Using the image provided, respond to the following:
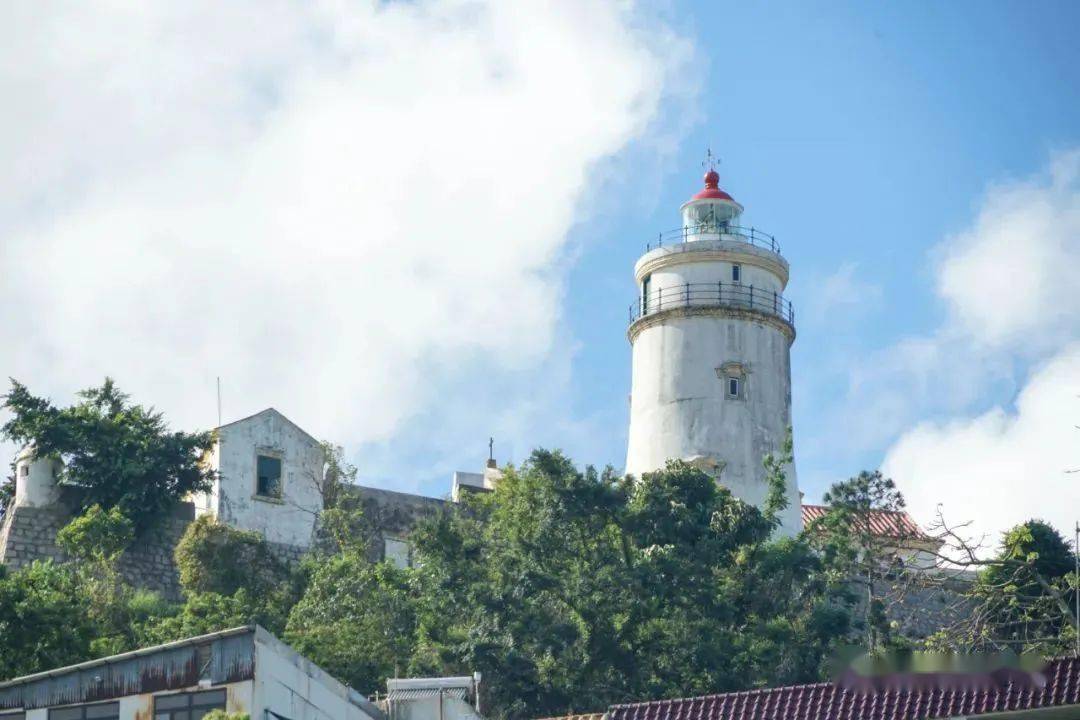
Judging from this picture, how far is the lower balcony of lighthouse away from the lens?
60812 mm

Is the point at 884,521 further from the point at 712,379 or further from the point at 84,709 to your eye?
the point at 84,709

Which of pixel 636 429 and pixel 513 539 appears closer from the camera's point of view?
pixel 513 539

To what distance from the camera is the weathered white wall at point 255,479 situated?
5516 cm

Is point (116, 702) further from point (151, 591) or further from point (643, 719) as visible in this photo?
point (151, 591)

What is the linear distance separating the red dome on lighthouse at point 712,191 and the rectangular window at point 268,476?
15.7 meters

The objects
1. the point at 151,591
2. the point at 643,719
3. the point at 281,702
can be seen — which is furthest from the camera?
the point at 151,591

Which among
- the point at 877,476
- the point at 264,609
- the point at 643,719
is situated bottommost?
the point at 643,719

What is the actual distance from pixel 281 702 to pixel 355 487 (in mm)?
25911

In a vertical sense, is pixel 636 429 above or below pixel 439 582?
above

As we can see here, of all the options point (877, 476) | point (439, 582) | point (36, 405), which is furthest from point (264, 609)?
point (877, 476)

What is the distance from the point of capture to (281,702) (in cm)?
3197

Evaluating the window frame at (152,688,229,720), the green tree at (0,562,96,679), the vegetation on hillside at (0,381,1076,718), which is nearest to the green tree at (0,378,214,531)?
the vegetation on hillside at (0,381,1076,718)

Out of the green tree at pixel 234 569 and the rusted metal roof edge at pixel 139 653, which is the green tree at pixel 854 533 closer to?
the green tree at pixel 234 569

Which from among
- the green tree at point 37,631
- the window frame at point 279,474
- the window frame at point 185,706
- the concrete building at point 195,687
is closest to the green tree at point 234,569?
the window frame at point 279,474
